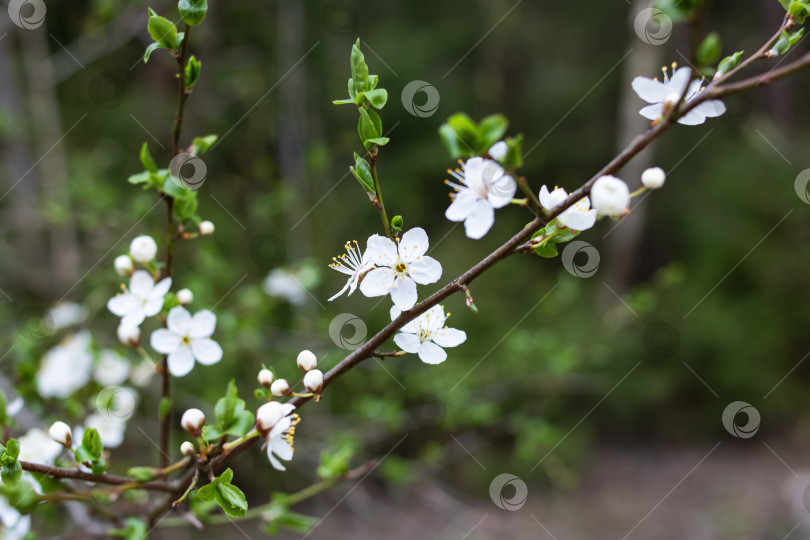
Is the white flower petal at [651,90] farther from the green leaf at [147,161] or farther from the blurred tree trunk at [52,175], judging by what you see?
the blurred tree trunk at [52,175]

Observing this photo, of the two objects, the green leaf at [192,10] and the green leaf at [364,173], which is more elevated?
the green leaf at [192,10]

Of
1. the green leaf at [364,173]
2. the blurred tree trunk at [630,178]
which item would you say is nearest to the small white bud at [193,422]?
the green leaf at [364,173]

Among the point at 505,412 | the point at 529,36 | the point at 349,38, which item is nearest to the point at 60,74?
the point at 349,38

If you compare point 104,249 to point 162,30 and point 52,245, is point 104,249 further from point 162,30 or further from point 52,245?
point 162,30

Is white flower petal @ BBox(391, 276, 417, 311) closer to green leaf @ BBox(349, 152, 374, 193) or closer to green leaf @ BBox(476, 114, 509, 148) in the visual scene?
green leaf @ BBox(349, 152, 374, 193)

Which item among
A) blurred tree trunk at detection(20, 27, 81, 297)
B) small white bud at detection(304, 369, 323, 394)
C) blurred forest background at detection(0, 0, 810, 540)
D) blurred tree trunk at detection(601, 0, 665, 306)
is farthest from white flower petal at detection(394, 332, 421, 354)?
blurred tree trunk at detection(601, 0, 665, 306)

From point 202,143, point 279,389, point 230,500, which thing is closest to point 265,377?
point 279,389
